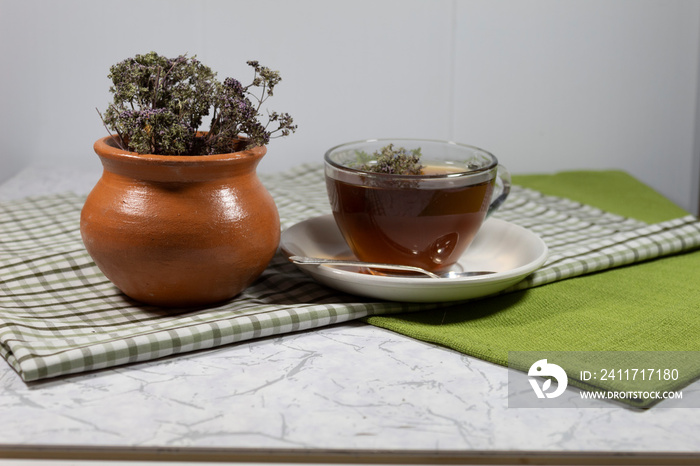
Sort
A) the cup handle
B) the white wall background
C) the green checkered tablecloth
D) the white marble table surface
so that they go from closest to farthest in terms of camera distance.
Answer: the white marble table surface < the green checkered tablecloth < the cup handle < the white wall background

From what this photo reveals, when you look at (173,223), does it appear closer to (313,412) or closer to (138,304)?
(138,304)

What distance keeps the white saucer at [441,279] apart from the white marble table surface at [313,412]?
0.22 ft

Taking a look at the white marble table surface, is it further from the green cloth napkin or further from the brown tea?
the brown tea

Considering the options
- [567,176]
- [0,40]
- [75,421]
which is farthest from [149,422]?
[0,40]

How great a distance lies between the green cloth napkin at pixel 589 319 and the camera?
754 mm

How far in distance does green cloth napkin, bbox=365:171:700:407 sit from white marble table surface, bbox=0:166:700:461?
3 cm

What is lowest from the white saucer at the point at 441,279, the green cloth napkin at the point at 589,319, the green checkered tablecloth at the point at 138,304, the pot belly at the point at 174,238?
the green cloth napkin at the point at 589,319

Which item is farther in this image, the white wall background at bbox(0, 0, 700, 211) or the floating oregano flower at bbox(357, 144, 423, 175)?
the white wall background at bbox(0, 0, 700, 211)

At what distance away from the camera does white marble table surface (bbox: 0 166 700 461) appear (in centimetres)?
59

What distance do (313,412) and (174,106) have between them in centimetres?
35

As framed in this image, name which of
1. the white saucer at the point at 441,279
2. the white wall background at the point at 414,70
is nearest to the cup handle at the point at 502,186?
the white saucer at the point at 441,279

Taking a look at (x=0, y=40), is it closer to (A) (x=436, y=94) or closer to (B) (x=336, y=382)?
(A) (x=436, y=94)

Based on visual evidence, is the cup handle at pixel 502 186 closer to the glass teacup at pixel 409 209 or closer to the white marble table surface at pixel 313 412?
the glass teacup at pixel 409 209

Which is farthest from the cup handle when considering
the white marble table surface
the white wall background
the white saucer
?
the white wall background
